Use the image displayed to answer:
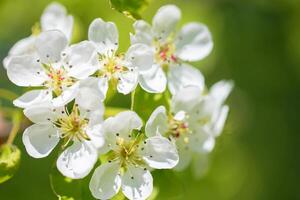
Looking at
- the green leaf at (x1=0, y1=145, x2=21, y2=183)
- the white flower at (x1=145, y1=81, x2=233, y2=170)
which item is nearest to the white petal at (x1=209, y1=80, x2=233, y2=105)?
the white flower at (x1=145, y1=81, x2=233, y2=170)

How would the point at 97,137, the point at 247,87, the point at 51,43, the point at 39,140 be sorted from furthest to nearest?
the point at 247,87 → the point at 51,43 → the point at 39,140 → the point at 97,137

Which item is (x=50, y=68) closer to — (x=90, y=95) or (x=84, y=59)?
(x=84, y=59)

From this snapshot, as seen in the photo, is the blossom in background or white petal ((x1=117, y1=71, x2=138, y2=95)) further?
the blossom in background

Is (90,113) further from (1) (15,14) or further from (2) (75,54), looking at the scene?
(1) (15,14)

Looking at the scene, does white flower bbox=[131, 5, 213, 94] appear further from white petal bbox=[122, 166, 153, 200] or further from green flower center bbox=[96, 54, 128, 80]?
white petal bbox=[122, 166, 153, 200]

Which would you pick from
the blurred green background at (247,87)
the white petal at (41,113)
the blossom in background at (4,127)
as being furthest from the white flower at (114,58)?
the blurred green background at (247,87)

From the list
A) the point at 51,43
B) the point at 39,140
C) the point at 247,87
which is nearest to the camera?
the point at 39,140

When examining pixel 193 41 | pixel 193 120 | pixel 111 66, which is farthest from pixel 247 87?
pixel 111 66

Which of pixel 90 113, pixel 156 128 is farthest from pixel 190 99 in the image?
pixel 90 113
